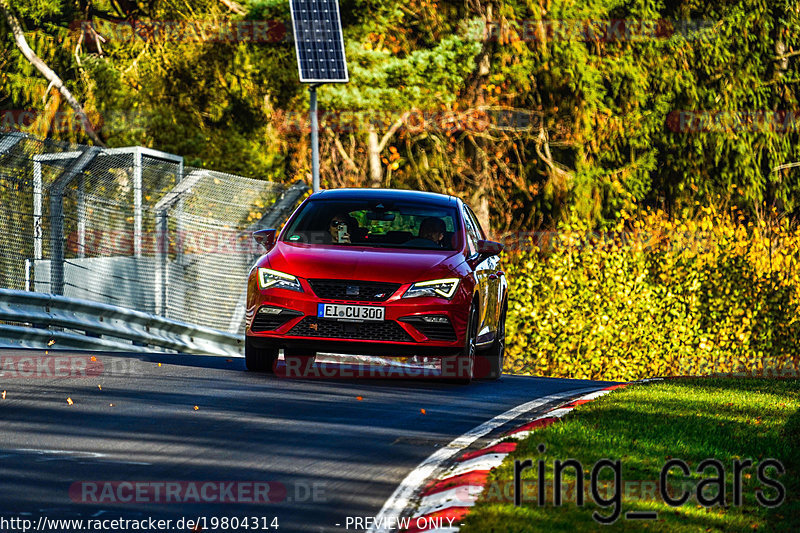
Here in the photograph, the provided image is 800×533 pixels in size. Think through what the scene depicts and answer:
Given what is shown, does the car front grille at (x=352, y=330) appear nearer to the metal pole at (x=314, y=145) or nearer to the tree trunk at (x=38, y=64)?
the metal pole at (x=314, y=145)

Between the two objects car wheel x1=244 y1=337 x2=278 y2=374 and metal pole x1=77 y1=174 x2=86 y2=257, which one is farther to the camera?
metal pole x1=77 y1=174 x2=86 y2=257

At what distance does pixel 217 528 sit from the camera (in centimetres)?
680

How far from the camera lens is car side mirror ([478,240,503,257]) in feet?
44.8

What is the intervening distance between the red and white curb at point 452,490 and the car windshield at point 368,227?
3.91m

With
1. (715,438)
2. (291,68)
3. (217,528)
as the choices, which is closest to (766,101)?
(291,68)

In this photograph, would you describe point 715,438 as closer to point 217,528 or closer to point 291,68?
point 217,528

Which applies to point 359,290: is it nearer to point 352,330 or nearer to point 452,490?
point 352,330

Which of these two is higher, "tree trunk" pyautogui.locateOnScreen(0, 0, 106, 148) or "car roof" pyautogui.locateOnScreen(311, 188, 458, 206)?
"tree trunk" pyautogui.locateOnScreen(0, 0, 106, 148)

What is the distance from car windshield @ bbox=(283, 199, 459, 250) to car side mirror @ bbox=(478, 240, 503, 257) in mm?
265

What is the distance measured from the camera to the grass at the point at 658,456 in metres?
7.04

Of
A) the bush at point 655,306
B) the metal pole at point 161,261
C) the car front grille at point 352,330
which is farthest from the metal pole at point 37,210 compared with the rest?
the bush at point 655,306

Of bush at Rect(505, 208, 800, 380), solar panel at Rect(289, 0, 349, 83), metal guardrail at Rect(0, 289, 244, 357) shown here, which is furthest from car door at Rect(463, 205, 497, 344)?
bush at Rect(505, 208, 800, 380)

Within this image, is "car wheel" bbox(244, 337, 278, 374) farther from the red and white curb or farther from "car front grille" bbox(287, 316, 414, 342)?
the red and white curb

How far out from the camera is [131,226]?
18609 mm
